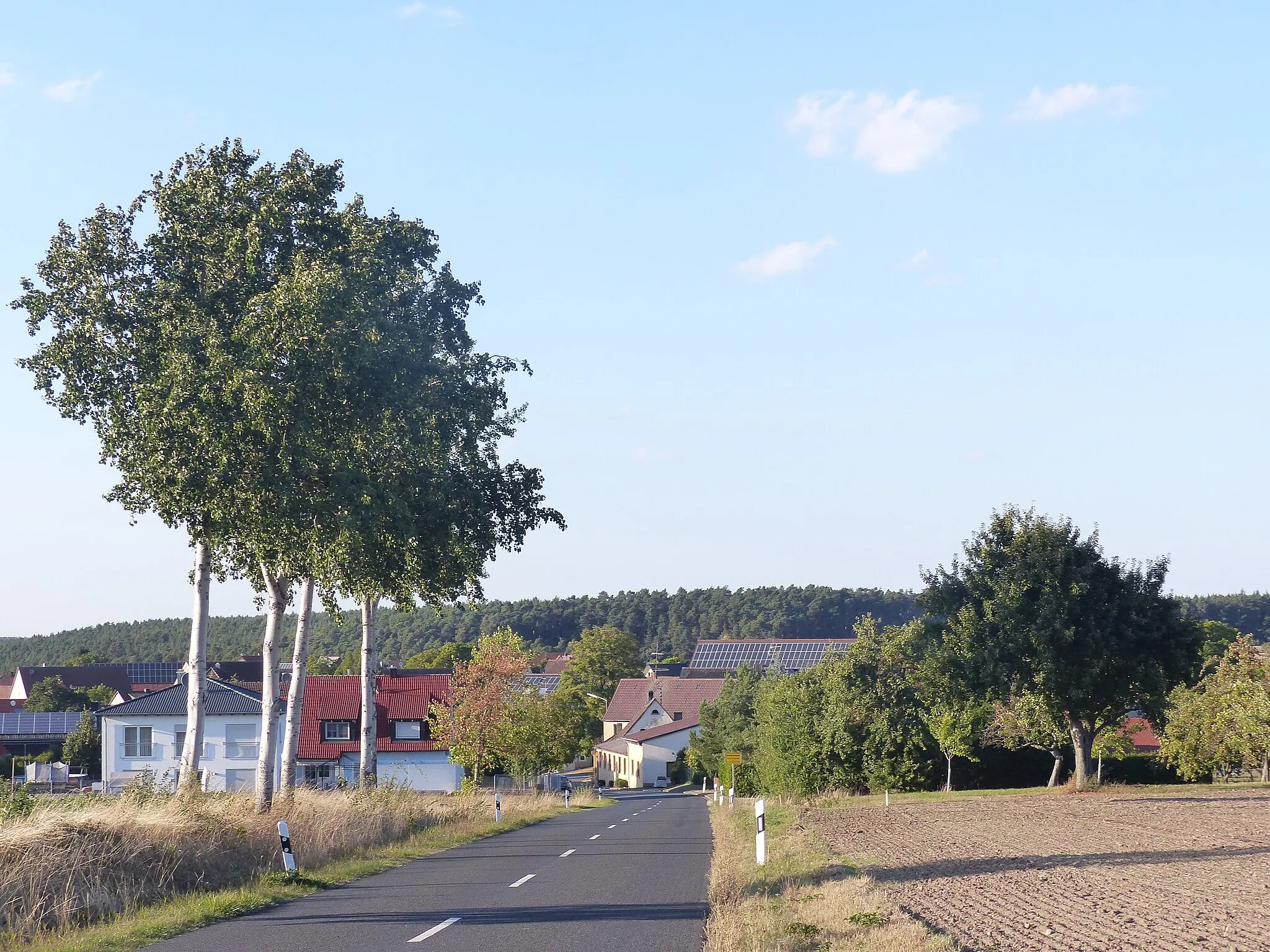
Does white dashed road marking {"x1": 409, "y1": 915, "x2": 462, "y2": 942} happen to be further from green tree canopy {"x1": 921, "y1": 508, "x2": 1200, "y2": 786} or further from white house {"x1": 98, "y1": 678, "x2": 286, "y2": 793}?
white house {"x1": 98, "y1": 678, "x2": 286, "y2": 793}

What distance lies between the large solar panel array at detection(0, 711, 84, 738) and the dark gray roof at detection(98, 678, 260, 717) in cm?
2482

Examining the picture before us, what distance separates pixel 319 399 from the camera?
2314cm

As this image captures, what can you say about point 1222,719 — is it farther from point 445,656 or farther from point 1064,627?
point 445,656

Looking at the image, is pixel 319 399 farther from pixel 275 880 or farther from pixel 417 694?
pixel 417 694

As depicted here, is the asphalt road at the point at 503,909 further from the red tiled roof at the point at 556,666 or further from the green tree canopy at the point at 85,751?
the red tiled roof at the point at 556,666

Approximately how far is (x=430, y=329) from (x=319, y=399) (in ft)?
21.9

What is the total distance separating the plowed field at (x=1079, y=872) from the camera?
12781mm

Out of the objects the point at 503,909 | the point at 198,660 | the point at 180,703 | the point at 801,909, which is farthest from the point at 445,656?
the point at 801,909

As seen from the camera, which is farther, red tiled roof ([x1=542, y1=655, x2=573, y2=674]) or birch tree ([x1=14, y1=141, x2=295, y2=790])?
red tiled roof ([x1=542, y1=655, x2=573, y2=674])

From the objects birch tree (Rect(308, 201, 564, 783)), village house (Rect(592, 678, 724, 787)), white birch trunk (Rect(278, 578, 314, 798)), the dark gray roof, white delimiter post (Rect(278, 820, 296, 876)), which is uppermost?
birch tree (Rect(308, 201, 564, 783))

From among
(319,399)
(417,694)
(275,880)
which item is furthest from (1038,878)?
(417,694)

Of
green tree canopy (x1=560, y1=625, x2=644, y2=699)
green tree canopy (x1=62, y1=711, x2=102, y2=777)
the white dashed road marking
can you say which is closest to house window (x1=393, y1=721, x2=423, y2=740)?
green tree canopy (x1=62, y1=711, x2=102, y2=777)

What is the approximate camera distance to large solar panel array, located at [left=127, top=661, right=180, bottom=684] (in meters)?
156

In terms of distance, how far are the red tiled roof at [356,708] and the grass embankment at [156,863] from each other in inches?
1932
